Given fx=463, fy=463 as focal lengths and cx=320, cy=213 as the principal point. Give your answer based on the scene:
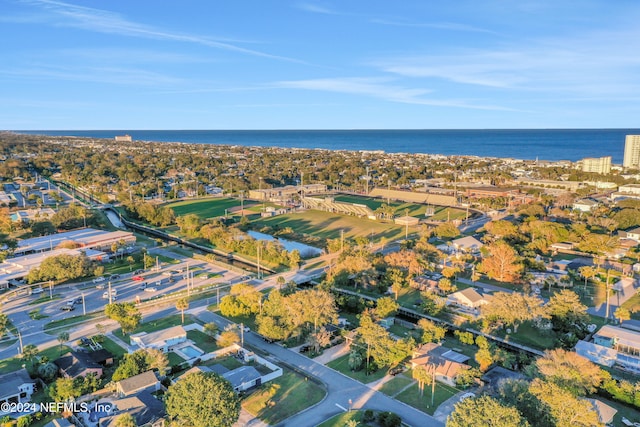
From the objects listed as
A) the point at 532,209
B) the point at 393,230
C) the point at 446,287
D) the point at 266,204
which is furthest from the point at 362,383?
the point at 266,204

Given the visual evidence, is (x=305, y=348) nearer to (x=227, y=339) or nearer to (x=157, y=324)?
(x=227, y=339)

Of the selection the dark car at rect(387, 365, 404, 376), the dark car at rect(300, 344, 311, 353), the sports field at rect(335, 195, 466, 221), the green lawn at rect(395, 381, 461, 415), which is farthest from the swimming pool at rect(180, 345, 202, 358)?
the sports field at rect(335, 195, 466, 221)

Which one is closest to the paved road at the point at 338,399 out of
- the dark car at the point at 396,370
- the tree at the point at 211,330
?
the dark car at the point at 396,370

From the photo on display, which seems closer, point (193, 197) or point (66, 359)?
point (66, 359)

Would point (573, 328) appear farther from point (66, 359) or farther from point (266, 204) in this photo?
point (266, 204)

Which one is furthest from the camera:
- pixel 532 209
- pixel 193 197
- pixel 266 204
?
pixel 193 197

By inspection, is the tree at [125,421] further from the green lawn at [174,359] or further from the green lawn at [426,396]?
the green lawn at [426,396]

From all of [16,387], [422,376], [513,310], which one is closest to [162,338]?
[16,387]
